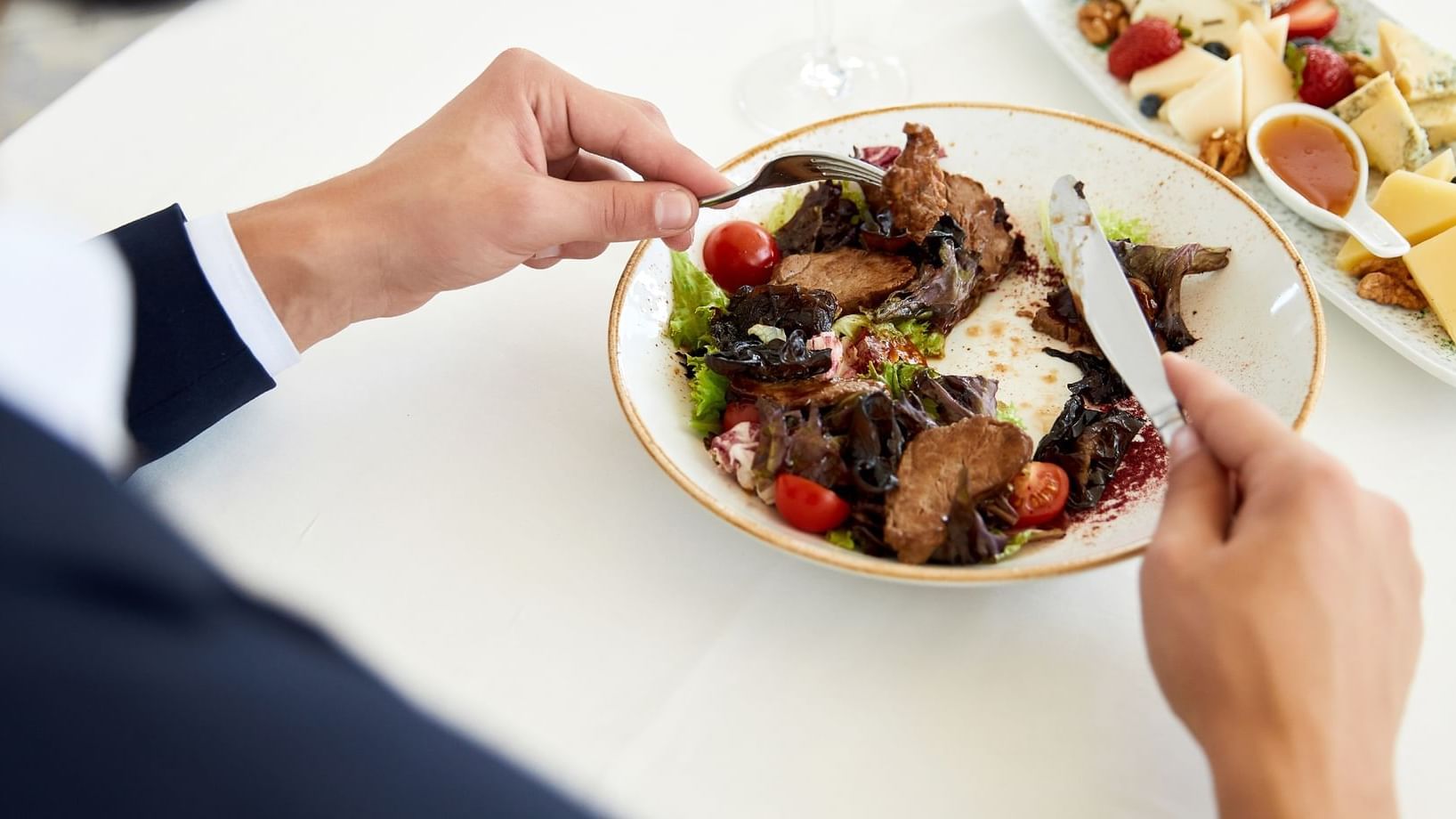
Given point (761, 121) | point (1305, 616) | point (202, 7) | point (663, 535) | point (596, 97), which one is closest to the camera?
point (1305, 616)

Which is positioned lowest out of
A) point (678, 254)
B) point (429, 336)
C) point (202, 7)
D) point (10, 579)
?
point (429, 336)

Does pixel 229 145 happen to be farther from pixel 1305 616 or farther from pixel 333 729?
pixel 1305 616

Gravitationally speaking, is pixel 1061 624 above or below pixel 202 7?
below

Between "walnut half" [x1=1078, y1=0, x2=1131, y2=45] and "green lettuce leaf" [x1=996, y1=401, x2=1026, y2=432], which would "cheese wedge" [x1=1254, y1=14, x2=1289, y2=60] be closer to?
"walnut half" [x1=1078, y1=0, x2=1131, y2=45]

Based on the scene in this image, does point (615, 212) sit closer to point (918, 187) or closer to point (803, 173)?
point (803, 173)

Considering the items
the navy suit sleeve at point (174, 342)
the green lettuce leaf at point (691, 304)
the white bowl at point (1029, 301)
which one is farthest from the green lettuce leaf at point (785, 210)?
the navy suit sleeve at point (174, 342)

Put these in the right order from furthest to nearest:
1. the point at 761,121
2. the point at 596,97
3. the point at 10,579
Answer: the point at 761,121
the point at 596,97
the point at 10,579

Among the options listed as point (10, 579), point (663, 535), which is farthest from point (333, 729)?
point (663, 535)
